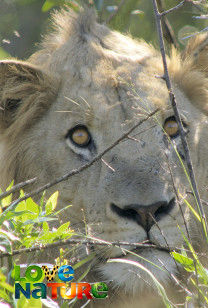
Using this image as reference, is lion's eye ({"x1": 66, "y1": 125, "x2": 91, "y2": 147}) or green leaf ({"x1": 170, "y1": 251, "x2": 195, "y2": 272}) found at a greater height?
lion's eye ({"x1": 66, "y1": 125, "x2": 91, "y2": 147})

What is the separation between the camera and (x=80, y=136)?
3285mm

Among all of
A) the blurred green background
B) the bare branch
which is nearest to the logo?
the blurred green background

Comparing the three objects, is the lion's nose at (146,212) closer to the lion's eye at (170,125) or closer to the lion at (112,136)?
the lion at (112,136)

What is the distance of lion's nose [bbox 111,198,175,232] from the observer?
270 cm

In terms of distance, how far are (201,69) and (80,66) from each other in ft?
2.80

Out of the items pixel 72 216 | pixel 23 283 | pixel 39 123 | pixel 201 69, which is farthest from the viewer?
pixel 201 69

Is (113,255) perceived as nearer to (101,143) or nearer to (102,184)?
(102,184)

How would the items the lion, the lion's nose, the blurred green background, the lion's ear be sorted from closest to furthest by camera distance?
the lion's nose → the lion → the lion's ear → the blurred green background

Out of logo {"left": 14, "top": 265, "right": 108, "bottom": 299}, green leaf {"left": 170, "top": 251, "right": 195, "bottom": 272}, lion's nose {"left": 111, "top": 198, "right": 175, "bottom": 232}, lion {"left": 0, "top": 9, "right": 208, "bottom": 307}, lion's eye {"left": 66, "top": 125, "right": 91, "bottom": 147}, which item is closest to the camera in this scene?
logo {"left": 14, "top": 265, "right": 108, "bottom": 299}

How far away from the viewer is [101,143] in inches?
128

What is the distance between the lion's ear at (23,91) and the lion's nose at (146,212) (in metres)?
1.01

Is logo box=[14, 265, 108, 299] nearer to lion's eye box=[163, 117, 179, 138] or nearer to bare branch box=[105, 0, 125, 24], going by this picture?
lion's eye box=[163, 117, 179, 138]

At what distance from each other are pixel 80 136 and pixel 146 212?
30.4 inches

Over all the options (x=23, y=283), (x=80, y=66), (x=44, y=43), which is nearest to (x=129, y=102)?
(x=80, y=66)
